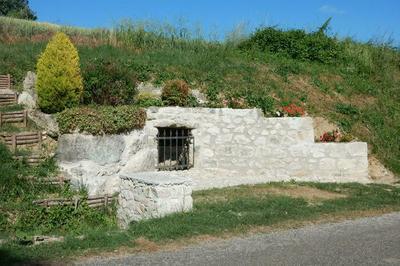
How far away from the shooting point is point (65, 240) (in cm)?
730

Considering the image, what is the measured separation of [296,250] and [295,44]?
14.1 m

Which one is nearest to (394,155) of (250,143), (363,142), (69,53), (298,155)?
(363,142)

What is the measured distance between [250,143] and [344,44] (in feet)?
30.7

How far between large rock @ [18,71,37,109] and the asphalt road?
7928 mm

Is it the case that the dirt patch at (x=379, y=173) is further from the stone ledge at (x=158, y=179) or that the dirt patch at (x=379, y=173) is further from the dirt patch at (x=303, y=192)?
the stone ledge at (x=158, y=179)

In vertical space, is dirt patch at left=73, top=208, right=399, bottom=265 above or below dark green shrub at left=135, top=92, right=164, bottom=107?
below

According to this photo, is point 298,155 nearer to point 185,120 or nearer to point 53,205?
point 185,120

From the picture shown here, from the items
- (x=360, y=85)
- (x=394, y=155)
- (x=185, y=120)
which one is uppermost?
(x=360, y=85)

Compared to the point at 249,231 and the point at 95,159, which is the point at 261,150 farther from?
the point at 249,231

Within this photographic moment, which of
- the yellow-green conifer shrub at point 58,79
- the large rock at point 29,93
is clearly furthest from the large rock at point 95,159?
the large rock at point 29,93

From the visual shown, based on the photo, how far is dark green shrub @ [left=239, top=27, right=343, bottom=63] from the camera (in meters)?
19.7

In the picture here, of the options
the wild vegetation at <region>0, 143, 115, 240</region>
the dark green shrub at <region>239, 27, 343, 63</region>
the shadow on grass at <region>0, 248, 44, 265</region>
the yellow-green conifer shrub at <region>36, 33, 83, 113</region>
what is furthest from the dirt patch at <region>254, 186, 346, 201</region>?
the dark green shrub at <region>239, 27, 343, 63</region>

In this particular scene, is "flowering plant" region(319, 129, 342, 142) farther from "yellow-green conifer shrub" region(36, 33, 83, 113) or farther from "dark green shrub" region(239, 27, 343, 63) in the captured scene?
"yellow-green conifer shrub" region(36, 33, 83, 113)

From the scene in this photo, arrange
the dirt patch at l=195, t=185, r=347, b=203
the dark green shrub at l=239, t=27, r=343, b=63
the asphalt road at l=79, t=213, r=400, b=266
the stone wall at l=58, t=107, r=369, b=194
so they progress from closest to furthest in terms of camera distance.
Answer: the asphalt road at l=79, t=213, r=400, b=266 → the dirt patch at l=195, t=185, r=347, b=203 → the stone wall at l=58, t=107, r=369, b=194 → the dark green shrub at l=239, t=27, r=343, b=63
